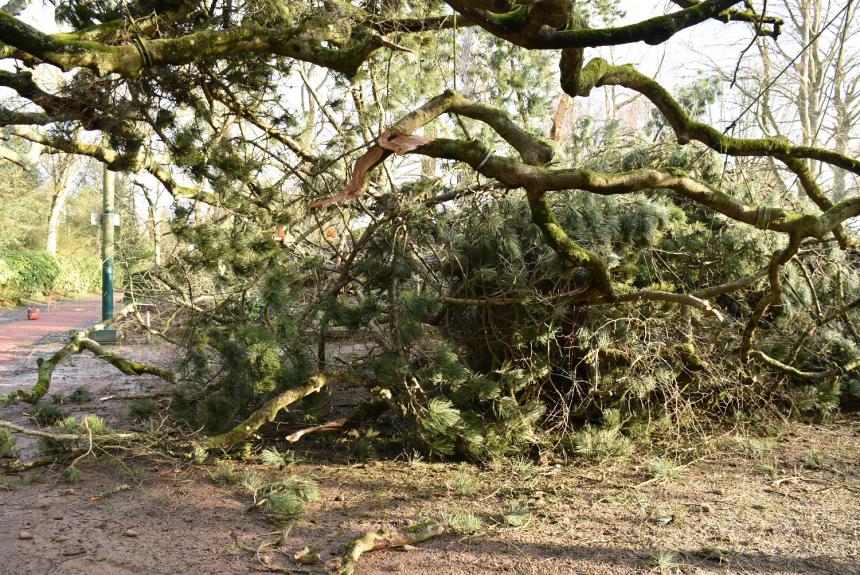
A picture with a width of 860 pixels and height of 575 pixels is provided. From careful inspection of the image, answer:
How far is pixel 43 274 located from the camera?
85.6ft

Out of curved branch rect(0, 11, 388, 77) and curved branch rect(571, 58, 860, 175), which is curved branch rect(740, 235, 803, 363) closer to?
curved branch rect(571, 58, 860, 175)

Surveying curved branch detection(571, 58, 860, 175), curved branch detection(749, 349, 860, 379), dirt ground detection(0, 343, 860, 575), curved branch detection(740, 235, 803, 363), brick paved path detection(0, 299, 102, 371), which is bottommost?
→ dirt ground detection(0, 343, 860, 575)

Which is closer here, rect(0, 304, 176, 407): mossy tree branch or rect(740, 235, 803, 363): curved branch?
rect(740, 235, 803, 363): curved branch

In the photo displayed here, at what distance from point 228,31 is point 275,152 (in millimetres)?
2456

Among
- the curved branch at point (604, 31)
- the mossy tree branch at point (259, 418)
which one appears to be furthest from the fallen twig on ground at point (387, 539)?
the curved branch at point (604, 31)

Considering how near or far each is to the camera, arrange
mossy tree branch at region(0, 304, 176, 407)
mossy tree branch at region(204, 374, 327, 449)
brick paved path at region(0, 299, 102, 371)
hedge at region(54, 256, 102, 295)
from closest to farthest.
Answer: mossy tree branch at region(204, 374, 327, 449) < mossy tree branch at region(0, 304, 176, 407) < brick paved path at region(0, 299, 102, 371) < hedge at region(54, 256, 102, 295)

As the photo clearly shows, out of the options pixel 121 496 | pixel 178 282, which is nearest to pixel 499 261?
pixel 178 282

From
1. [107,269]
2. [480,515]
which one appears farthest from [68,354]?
[480,515]

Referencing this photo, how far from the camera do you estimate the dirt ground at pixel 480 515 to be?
3.98 meters

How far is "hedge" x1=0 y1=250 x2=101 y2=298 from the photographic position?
79.7ft

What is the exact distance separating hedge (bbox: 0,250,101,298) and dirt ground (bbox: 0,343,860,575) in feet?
61.5

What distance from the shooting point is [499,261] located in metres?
6.05

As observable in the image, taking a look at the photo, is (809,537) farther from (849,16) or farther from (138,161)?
(138,161)

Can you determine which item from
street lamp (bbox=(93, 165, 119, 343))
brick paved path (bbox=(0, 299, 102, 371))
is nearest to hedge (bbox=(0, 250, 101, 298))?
brick paved path (bbox=(0, 299, 102, 371))
